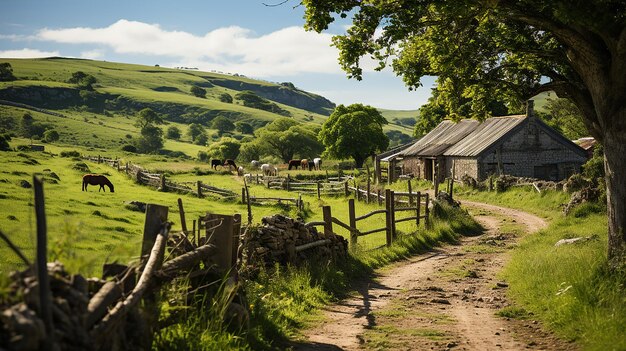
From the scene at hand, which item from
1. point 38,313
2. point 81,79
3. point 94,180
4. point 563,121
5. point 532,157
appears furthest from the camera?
point 81,79

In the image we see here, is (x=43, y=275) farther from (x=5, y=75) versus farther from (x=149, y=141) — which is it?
(x=5, y=75)

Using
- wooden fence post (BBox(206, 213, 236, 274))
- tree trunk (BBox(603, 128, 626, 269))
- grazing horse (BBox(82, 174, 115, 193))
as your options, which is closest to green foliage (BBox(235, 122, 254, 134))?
grazing horse (BBox(82, 174, 115, 193))

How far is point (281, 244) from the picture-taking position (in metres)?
12.1

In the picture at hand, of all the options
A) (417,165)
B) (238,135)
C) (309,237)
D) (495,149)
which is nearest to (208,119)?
(238,135)

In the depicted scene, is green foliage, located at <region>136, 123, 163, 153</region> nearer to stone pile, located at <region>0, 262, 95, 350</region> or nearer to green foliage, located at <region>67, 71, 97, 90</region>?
green foliage, located at <region>67, 71, 97, 90</region>

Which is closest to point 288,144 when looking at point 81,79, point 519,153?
point 519,153

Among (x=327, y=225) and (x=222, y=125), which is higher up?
A: (x=222, y=125)

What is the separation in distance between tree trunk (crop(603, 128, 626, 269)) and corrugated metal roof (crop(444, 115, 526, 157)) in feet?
101

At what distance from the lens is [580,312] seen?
26.9 ft

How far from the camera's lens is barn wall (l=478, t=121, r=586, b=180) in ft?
135

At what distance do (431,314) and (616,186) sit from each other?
14.1 feet

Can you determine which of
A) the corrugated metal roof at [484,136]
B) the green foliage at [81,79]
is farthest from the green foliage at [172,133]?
the corrugated metal roof at [484,136]

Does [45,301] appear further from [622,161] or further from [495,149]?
[495,149]

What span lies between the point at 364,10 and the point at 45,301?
9.08 meters
